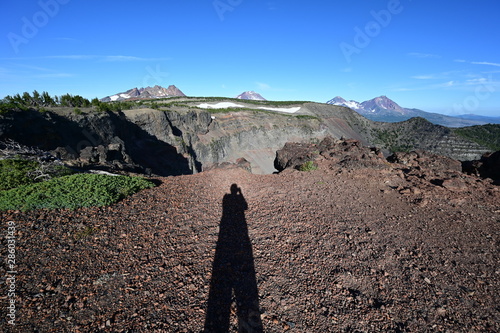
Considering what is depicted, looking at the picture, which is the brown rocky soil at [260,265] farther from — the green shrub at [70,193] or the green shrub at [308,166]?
Result: the green shrub at [308,166]

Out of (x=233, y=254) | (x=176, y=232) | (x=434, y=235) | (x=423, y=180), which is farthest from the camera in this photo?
(x=423, y=180)

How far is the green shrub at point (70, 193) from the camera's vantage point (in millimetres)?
5984

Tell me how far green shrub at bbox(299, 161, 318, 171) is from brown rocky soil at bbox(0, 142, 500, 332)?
12.0 feet

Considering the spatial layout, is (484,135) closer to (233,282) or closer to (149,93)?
(233,282)

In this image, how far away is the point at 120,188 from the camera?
304 inches

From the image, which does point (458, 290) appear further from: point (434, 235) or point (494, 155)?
point (494, 155)

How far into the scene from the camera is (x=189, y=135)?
134ft

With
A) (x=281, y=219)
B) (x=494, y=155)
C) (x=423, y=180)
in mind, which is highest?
(x=494, y=155)

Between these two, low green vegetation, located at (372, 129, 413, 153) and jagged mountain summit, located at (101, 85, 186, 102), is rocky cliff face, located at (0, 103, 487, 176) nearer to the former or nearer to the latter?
low green vegetation, located at (372, 129, 413, 153)

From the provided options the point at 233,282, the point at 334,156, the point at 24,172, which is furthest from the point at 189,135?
the point at 233,282

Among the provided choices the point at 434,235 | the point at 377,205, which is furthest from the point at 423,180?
→ the point at 434,235

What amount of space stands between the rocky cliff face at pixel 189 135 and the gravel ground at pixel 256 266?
8910 mm

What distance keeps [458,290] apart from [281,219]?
429cm

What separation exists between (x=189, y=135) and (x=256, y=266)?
38.4 metres
